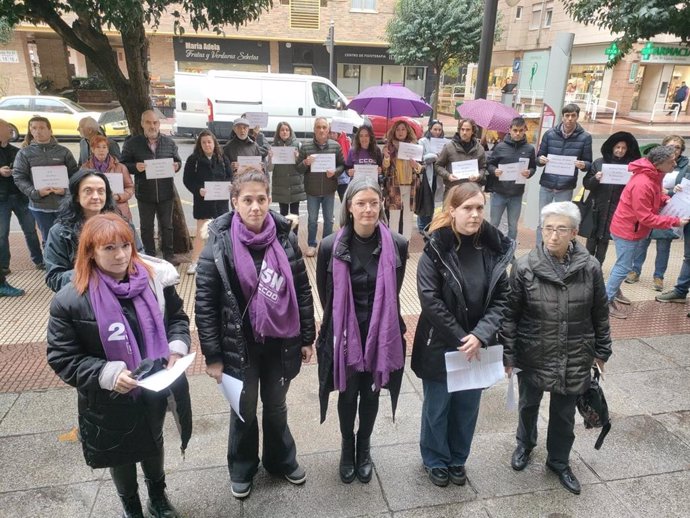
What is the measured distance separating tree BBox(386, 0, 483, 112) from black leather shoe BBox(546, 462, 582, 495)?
65.0ft

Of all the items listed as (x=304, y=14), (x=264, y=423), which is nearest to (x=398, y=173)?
(x=264, y=423)

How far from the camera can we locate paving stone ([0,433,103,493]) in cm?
304

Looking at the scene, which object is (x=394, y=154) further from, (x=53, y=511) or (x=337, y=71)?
(x=337, y=71)

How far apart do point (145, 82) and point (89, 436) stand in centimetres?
545

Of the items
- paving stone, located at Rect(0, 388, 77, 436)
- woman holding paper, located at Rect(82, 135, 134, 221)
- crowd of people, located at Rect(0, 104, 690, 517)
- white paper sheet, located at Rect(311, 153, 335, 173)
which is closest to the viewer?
crowd of people, located at Rect(0, 104, 690, 517)

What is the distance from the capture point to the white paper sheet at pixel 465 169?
6449 millimetres

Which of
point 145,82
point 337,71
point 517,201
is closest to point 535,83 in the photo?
point 337,71

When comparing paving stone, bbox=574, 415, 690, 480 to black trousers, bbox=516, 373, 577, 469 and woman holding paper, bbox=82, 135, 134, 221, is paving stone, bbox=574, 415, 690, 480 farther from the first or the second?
woman holding paper, bbox=82, 135, 134, 221

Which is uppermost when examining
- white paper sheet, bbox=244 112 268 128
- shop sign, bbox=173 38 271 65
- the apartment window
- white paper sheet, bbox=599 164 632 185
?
the apartment window

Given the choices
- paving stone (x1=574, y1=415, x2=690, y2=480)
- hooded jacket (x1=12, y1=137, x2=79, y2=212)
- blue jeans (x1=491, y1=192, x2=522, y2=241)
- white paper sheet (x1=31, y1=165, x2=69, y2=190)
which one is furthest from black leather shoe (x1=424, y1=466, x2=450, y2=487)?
hooded jacket (x1=12, y1=137, x2=79, y2=212)

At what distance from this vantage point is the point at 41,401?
383cm

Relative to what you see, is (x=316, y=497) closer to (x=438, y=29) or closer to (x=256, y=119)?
(x=256, y=119)

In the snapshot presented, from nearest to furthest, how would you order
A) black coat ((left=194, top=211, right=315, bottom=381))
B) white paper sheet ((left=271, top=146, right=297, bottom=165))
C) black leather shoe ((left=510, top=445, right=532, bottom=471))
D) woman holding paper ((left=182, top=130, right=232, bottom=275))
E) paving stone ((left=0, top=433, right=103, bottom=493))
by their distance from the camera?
1. black coat ((left=194, top=211, right=315, bottom=381))
2. paving stone ((left=0, top=433, right=103, bottom=493))
3. black leather shoe ((left=510, top=445, right=532, bottom=471))
4. woman holding paper ((left=182, top=130, right=232, bottom=275))
5. white paper sheet ((left=271, top=146, right=297, bottom=165))

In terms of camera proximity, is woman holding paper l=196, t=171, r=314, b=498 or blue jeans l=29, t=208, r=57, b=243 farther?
blue jeans l=29, t=208, r=57, b=243
